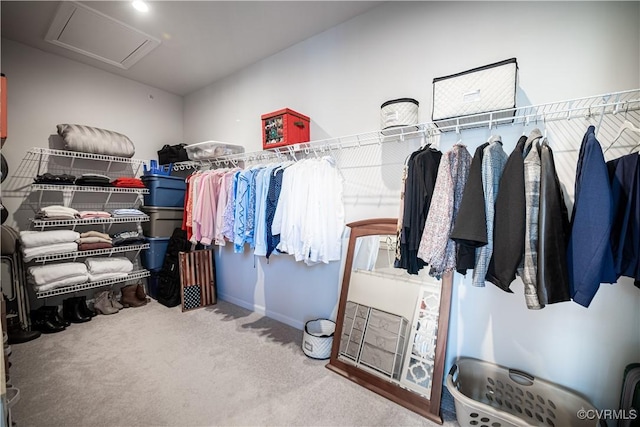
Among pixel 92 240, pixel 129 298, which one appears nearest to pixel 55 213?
pixel 92 240

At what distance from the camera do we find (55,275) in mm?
2619

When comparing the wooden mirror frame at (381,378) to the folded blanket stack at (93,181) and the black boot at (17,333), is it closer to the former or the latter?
the black boot at (17,333)

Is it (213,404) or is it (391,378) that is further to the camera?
(391,378)

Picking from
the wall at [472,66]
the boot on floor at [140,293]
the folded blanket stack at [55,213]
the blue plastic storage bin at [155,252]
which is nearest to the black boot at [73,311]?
the boot on floor at [140,293]

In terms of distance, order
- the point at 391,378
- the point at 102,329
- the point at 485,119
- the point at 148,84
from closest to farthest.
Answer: the point at 485,119 < the point at 391,378 < the point at 102,329 < the point at 148,84

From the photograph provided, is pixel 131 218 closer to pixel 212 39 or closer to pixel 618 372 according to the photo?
pixel 212 39

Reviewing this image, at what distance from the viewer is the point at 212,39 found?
2646 mm

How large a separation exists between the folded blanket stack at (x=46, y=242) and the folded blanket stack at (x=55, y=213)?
0.15 m

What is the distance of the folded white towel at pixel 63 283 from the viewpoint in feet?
8.41

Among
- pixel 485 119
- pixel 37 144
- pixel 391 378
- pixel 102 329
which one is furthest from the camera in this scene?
pixel 37 144

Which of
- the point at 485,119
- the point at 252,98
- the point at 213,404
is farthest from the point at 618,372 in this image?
the point at 252,98

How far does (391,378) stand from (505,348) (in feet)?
2.42

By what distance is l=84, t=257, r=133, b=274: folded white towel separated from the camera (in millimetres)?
2908

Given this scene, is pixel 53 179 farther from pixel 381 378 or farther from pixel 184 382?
pixel 381 378
